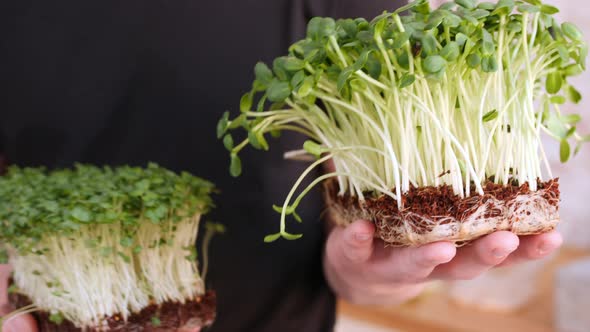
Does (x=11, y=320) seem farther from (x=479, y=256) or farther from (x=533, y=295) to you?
(x=533, y=295)

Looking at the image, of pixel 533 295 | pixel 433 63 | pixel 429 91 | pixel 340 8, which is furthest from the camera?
pixel 533 295

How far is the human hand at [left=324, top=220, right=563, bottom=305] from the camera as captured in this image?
0.66m

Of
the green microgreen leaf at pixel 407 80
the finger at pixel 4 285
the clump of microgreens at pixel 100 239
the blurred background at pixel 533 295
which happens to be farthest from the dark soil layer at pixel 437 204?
the blurred background at pixel 533 295

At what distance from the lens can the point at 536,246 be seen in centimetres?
72

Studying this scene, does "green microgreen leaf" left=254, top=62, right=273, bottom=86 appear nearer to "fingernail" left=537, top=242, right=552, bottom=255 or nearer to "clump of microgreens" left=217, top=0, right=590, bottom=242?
"clump of microgreens" left=217, top=0, right=590, bottom=242

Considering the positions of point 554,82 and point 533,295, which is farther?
point 533,295

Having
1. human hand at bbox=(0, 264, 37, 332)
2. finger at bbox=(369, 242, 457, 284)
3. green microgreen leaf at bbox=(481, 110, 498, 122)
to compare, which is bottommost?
human hand at bbox=(0, 264, 37, 332)

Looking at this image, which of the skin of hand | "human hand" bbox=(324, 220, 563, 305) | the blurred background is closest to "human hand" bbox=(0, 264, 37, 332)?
the skin of hand

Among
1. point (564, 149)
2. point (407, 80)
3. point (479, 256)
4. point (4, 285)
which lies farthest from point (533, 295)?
point (4, 285)

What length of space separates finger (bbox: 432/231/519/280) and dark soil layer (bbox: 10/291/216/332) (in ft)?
1.18

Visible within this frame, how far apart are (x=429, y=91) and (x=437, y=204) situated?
16 cm

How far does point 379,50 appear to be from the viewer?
695 millimetres

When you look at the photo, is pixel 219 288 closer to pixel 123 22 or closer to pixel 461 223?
pixel 123 22

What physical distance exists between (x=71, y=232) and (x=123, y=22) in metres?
0.54
